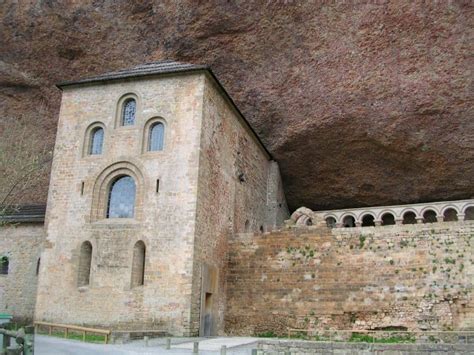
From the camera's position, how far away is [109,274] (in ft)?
58.9

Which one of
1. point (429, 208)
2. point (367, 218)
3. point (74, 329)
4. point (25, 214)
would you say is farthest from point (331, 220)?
point (74, 329)

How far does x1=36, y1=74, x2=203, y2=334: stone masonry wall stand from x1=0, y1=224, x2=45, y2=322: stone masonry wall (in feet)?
9.92

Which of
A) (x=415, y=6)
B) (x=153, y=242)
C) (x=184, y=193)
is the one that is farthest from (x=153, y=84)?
(x=415, y=6)

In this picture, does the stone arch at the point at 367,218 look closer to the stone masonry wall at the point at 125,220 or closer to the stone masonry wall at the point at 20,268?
the stone masonry wall at the point at 125,220

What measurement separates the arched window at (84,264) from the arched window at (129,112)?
447 cm

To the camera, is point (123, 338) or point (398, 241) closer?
point (123, 338)

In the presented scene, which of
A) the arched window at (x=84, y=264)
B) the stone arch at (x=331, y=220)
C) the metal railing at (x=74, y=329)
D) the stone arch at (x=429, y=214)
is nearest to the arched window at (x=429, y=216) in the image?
the stone arch at (x=429, y=214)

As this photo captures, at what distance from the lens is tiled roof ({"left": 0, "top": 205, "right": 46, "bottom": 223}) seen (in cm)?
2236

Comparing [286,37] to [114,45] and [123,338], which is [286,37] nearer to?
[114,45]

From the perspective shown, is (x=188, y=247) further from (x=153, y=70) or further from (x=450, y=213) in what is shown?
(x=450, y=213)

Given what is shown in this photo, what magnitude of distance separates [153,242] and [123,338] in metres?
3.59

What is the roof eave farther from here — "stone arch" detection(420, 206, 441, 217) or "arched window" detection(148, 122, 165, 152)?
"stone arch" detection(420, 206, 441, 217)

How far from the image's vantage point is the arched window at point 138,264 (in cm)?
1772

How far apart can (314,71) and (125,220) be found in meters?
10.8
